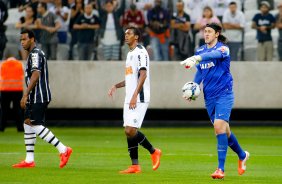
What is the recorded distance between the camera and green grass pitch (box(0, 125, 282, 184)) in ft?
44.0

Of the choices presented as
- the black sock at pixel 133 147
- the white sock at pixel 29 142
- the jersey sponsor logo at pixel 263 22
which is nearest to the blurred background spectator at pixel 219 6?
the jersey sponsor logo at pixel 263 22

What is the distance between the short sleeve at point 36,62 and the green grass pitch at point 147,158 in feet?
5.35

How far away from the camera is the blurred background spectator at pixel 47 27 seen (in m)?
26.1

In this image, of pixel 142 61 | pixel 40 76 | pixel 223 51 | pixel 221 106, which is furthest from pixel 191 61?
pixel 40 76

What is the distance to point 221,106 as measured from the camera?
13.5 meters

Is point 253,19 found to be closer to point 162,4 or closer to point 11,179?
point 162,4

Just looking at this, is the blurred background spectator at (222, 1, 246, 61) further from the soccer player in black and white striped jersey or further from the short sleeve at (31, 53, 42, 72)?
the short sleeve at (31, 53, 42, 72)

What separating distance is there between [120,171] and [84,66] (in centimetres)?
1319

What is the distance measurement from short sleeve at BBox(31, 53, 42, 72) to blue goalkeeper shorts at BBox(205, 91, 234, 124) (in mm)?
2985

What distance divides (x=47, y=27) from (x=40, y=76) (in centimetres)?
1113

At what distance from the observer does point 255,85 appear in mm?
27891

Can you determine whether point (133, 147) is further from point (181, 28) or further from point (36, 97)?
point (181, 28)

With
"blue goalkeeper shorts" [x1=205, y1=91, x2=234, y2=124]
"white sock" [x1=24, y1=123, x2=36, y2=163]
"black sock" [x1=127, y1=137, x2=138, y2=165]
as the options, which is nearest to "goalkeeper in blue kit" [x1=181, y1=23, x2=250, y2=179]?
"blue goalkeeper shorts" [x1=205, y1=91, x2=234, y2=124]

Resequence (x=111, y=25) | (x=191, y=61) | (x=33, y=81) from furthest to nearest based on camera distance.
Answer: (x=111, y=25)
(x=33, y=81)
(x=191, y=61)
